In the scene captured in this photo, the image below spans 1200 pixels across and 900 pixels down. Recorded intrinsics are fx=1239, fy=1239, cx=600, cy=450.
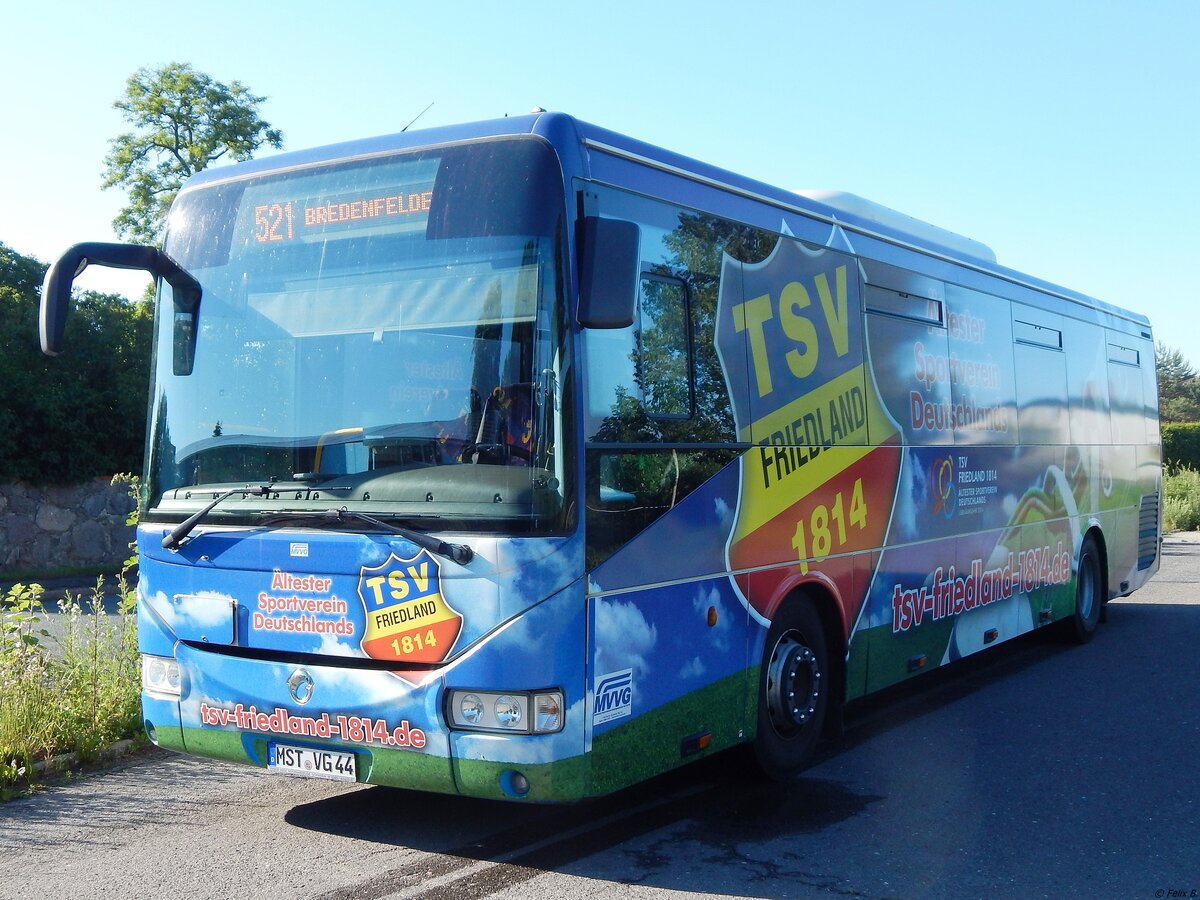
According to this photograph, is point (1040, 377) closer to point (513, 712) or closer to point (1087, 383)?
point (1087, 383)

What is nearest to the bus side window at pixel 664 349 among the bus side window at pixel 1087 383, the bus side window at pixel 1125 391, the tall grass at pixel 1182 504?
→ the bus side window at pixel 1087 383

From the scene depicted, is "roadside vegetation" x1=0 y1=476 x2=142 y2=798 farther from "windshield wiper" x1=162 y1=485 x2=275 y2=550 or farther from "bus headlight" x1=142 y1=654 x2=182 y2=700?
"windshield wiper" x1=162 y1=485 x2=275 y2=550

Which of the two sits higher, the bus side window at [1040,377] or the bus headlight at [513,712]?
the bus side window at [1040,377]

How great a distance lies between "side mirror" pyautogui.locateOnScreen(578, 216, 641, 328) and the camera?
525 centimetres

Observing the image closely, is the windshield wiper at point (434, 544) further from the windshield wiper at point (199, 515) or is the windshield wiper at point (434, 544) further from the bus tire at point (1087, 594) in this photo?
the bus tire at point (1087, 594)

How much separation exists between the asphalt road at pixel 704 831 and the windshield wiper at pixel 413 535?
55.8 inches

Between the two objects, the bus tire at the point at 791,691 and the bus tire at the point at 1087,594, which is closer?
the bus tire at the point at 791,691

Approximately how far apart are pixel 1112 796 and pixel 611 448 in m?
3.63

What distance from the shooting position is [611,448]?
5559 mm

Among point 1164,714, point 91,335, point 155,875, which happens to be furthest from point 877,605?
point 91,335

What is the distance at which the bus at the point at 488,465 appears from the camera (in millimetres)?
5266

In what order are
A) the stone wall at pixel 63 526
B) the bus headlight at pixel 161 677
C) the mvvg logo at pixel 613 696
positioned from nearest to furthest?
1. the mvvg logo at pixel 613 696
2. the bus headlight at pixel 161 677
3. the stone wall at pixel 63 526

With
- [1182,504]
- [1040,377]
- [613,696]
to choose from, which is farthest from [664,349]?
[1182,504]

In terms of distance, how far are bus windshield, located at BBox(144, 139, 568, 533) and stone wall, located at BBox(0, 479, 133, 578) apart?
15.8 metres
